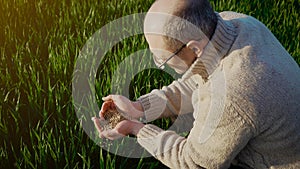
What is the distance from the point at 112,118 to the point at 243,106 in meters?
0.57

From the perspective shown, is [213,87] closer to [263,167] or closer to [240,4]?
[263,167]

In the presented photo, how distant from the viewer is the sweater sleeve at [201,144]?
1438 millimetres

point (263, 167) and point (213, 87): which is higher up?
point (213, 87)

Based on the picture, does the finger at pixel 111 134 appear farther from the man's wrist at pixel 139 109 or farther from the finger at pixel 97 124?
the man's wrist at pixel 139 109

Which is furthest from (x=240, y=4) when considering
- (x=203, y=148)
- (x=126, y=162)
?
(x=203, y=148)

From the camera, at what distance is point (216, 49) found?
151 centimetres

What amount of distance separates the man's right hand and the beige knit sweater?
0.23 meters

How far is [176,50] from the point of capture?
1.48m

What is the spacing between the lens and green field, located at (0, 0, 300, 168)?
182 cm

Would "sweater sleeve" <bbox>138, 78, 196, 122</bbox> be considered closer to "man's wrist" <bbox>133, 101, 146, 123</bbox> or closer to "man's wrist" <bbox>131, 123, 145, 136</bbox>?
"man's wrist" <bbox>133, 101, 146, 123</bbox>

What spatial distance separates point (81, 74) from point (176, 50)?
2.65 ft

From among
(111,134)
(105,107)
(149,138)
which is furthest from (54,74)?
(149,138)

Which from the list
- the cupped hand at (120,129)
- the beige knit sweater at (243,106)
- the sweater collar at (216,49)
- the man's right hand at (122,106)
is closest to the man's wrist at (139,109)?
the man's right hand at (122,106)

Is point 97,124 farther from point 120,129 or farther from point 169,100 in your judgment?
point 169,100
